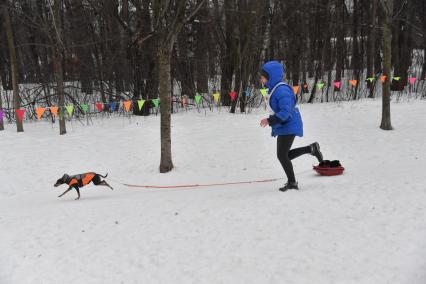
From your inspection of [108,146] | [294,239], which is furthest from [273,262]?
[108,146]

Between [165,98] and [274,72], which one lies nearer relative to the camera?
[274,72]

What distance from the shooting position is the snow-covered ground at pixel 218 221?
3.96 m

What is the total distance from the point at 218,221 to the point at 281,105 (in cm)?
185

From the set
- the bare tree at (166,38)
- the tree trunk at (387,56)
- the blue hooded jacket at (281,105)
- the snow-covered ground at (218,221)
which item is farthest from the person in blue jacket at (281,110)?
the tree trunk at (387,56)

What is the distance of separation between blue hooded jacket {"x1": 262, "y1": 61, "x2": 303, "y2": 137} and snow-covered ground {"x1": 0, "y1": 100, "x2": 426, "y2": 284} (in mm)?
967

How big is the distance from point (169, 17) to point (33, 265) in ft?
19.8

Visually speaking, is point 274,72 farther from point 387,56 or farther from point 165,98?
point 387,56

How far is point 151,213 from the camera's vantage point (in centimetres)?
577

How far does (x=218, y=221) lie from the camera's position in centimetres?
517

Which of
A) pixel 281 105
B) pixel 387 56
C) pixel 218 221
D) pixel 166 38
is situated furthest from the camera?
pixel 387 56

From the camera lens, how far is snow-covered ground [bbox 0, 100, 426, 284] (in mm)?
3957

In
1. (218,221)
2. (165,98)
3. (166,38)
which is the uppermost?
(166,38)

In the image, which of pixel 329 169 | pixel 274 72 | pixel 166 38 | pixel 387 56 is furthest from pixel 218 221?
pixel 387 56

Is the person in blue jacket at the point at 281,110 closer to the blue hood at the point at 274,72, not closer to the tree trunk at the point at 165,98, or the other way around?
the blue hood at the point at 274,72
